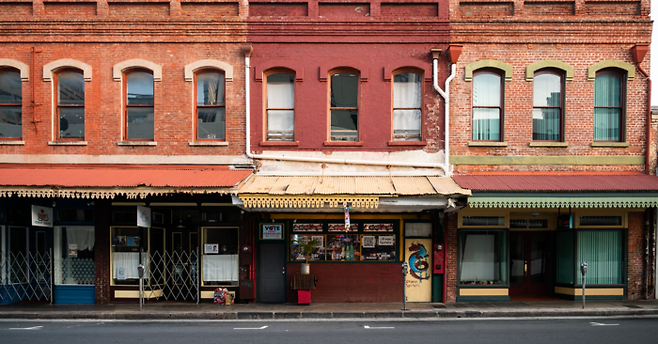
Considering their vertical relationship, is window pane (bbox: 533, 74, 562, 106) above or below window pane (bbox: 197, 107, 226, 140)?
above

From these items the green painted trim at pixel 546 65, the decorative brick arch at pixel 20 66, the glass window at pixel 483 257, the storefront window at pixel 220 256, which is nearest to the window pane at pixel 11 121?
the decorative brick arch at pixel 20 66

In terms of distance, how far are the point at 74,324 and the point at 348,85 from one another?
9.54 m

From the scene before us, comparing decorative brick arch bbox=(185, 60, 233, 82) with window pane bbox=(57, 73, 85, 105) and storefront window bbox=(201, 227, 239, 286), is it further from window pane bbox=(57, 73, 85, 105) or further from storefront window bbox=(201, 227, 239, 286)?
storefront window bbox=(201, 227, 239, 286)

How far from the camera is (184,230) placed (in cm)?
1527

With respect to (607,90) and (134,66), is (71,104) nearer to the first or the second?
(134,66)

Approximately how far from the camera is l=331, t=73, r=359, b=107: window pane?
48.9 feet

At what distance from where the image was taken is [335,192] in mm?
12648

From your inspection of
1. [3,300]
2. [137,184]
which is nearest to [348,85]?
[137,184]

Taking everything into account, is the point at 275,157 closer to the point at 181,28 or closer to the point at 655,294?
the point at 181,28

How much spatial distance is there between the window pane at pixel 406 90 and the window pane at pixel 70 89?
9.32m

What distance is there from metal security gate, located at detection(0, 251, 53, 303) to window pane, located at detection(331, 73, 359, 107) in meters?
9.61

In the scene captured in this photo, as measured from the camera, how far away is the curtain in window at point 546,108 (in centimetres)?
1476

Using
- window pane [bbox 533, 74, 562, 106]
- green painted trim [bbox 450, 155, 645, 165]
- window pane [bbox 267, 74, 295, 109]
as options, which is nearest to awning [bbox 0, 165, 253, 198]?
window pane [bbox 267, 74, 295, 109]

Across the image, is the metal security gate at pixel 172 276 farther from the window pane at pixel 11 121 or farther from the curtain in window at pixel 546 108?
the curtain in window at pixel 546 108
